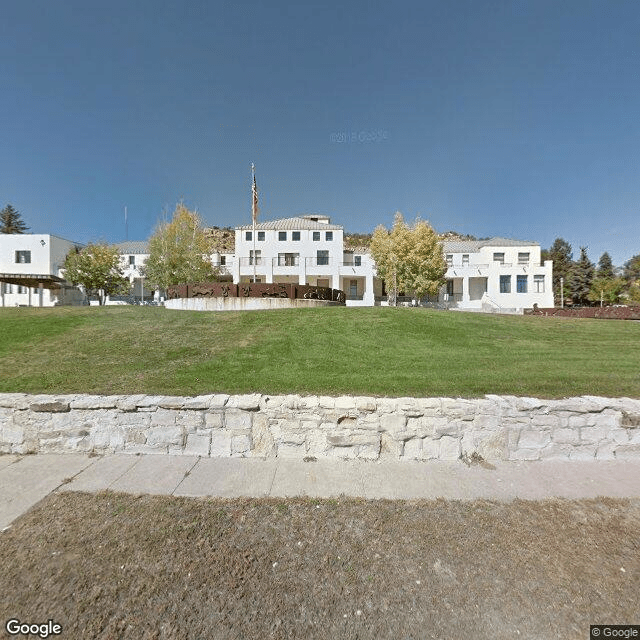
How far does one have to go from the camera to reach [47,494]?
3.78 meters

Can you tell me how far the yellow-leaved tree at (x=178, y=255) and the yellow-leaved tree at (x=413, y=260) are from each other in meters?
18.3

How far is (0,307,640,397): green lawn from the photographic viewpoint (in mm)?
6141

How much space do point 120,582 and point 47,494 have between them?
2.13 metres

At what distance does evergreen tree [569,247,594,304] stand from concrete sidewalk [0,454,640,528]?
68837mm

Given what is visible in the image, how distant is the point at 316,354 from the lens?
27.9 ft

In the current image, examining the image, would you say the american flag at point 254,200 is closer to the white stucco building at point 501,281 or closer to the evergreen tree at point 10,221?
the white stucco building at point 501,281

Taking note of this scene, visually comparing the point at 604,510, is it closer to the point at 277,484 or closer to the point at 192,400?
the point at 277,484

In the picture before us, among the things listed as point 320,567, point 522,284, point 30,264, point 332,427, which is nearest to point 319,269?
point 522,284

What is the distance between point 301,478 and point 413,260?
99.1 feet

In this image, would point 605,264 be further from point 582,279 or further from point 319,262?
point 319,262

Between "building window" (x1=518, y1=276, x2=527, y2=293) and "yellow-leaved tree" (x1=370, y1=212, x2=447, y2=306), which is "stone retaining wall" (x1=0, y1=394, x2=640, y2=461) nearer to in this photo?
"yellow-leaved tree" (x1=370, y1=212, x2=447, y2=306)

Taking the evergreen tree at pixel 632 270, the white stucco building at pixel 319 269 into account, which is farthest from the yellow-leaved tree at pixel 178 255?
the evergreen tree at pixel 632 270

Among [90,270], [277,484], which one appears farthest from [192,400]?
[90,270]

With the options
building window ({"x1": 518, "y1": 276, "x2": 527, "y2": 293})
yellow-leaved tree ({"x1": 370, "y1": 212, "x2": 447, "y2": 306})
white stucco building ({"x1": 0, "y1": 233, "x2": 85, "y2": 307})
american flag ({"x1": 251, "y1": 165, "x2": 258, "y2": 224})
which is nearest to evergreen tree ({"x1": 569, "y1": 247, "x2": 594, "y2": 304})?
building window ({"x1": 518, "y1": 276, "x2": 527, "y2": 293})
